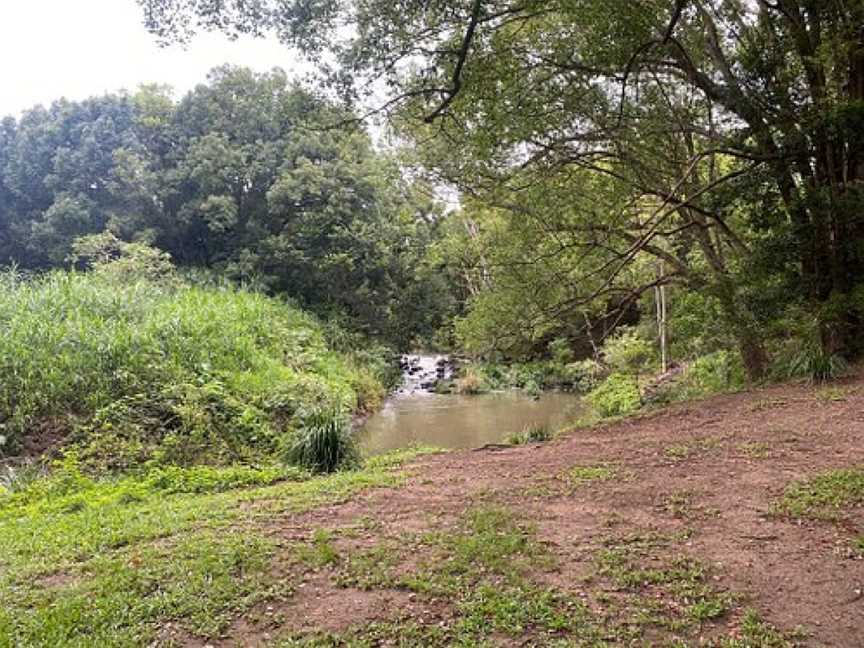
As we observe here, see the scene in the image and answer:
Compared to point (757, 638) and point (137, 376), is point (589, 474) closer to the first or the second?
Result: point (757, 638)

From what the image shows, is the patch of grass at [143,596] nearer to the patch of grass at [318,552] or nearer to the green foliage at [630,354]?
the patch of grass at [318,552]

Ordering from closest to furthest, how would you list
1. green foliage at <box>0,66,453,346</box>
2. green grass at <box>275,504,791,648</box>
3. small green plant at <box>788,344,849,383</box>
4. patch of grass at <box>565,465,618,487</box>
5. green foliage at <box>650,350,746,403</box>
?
green grass at <box>275,504,791,648</box> → patch of grass at <box>565,465,618,487</box> → small green plant at <box>788,344,849,383</box> → green foliage at <box>650,350,746,403</box> → green foliage at <box>0,66,453,346</box>

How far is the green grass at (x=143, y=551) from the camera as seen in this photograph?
2.87 meters

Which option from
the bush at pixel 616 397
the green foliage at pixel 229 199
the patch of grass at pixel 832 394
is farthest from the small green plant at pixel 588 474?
the green foliage at pixel 229 199

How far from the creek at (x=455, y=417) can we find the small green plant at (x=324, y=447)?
6.56 feet

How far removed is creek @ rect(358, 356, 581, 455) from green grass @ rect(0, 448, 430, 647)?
3.62 meters

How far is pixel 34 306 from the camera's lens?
32.8ft

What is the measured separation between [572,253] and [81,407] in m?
6.90

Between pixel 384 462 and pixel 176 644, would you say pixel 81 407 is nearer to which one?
pixel 384 462

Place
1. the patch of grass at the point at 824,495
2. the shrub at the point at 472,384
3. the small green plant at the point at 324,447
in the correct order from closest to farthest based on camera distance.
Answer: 1. the patch of grass at the point at 824,495
2. the small green plant at the point at 324,447
3. the shrub at the point at 472,384

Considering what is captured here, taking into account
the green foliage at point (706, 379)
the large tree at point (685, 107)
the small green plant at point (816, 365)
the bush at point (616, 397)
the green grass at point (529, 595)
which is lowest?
the bush at point (616, 397)

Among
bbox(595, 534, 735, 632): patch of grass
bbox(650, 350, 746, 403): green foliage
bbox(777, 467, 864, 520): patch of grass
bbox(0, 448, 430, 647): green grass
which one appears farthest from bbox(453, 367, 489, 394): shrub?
bbox(595, 534, 735, 632): patch of grass

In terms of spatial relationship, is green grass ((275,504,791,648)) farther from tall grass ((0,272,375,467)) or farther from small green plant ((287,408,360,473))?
tall grass ((0,272,375,467))

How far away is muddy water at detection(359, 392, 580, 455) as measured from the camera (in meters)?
10.7
